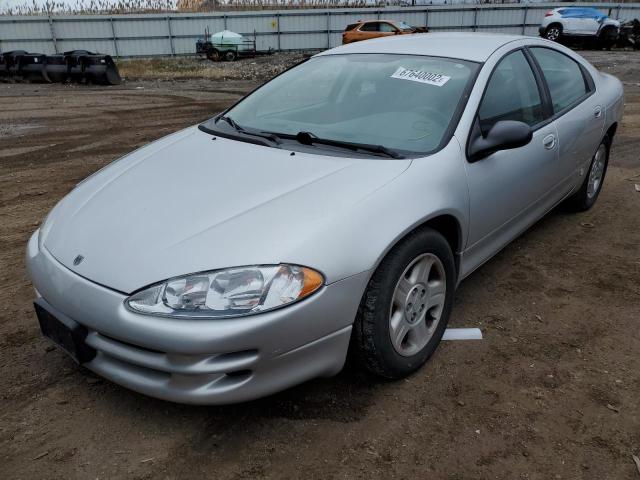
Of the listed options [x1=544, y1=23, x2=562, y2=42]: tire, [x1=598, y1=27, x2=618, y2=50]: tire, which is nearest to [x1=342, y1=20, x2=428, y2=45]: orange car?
[x1=544, y1=23, x2=562, y2=42]: tire

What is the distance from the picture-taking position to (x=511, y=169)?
3127mm

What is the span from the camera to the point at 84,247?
2303 mm

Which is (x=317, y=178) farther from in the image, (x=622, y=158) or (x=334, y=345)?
(x=622, y=158)

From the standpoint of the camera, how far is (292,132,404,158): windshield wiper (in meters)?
2.70

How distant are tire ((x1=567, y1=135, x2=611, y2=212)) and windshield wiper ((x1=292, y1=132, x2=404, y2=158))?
257 centimetres

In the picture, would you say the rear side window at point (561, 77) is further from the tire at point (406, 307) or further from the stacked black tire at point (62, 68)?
the stacked black tire at point (62, 68)

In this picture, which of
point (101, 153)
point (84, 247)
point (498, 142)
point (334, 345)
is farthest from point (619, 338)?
point (101, 153)

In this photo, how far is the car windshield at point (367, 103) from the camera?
287 centimetres

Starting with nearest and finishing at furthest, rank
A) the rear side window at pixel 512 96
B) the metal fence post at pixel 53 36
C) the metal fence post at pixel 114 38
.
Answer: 1. the rear side window at pixel 512 96
2. the metal fence post at pixel 53 36
3. the metal fence post at pixel 114 38

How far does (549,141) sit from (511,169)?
0.60 m

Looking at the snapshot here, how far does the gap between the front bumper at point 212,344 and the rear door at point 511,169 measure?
1.08 m

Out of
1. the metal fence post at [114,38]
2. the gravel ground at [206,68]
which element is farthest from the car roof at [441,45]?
the metal fence post at [114,38]

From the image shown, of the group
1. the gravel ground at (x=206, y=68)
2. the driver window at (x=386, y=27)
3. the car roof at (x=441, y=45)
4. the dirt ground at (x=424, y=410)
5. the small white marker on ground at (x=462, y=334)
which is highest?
the car roof at (x=441, y=45)

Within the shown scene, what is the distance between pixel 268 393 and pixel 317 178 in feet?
3.19
